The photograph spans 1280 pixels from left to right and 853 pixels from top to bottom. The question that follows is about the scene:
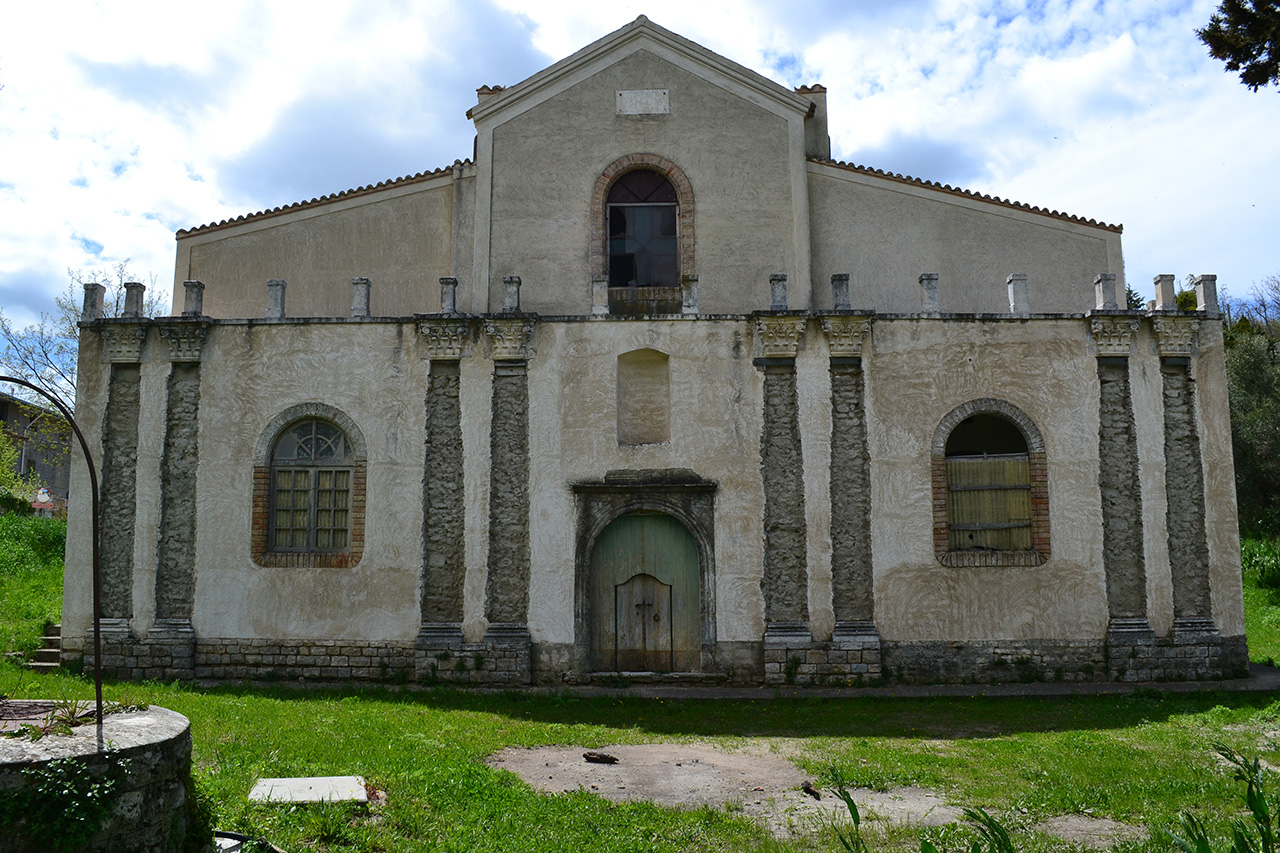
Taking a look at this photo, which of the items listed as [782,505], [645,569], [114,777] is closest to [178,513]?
[645,569]

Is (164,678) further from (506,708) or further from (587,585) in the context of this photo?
(587,585)

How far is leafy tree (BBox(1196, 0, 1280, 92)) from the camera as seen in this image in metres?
6.48

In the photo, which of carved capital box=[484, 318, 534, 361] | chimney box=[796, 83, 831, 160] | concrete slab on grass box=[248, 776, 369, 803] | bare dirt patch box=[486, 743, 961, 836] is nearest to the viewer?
concrete slab on grass box=[248, 776, 369, 803]

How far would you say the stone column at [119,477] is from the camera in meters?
13.2

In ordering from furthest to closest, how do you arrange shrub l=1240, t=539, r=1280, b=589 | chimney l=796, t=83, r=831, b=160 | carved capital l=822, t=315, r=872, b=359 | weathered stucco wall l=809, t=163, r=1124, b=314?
1. shrub l=1240, t=539, r=1280, b=589
2. chimney l=796, t=83, r=831, b=160
3. weathered stucco wall l=809, t=163, r=1124, b=314
4. carved capital l=822, t=315, r=872, b=359

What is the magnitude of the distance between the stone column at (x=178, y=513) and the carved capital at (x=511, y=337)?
14.8 feet

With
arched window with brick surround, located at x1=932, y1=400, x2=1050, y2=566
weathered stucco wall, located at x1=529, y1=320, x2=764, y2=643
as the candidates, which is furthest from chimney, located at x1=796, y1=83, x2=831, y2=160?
arched window with brick surround, located at x1=932, y1=400, x2=1050, y2=566

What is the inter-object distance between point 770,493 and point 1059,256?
6.99 m

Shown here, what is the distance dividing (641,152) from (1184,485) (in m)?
9.91

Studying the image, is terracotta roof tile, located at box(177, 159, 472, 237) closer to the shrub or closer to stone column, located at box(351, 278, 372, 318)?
stone column, located at box(351, 278, 372, 318)

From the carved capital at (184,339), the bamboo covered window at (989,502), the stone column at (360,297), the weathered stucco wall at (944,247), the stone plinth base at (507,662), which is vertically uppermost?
the weathered stucco wall at (944,247)

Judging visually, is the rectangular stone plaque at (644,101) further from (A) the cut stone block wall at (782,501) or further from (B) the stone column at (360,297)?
(B) the stone column at (360,297)

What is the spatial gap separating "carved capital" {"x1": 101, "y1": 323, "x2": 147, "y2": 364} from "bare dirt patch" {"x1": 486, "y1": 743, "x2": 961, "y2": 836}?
8962 mm

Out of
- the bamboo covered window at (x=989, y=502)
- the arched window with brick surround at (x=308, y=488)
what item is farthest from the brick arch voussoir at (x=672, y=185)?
the bamboo covered window at (x=989, y=502)
